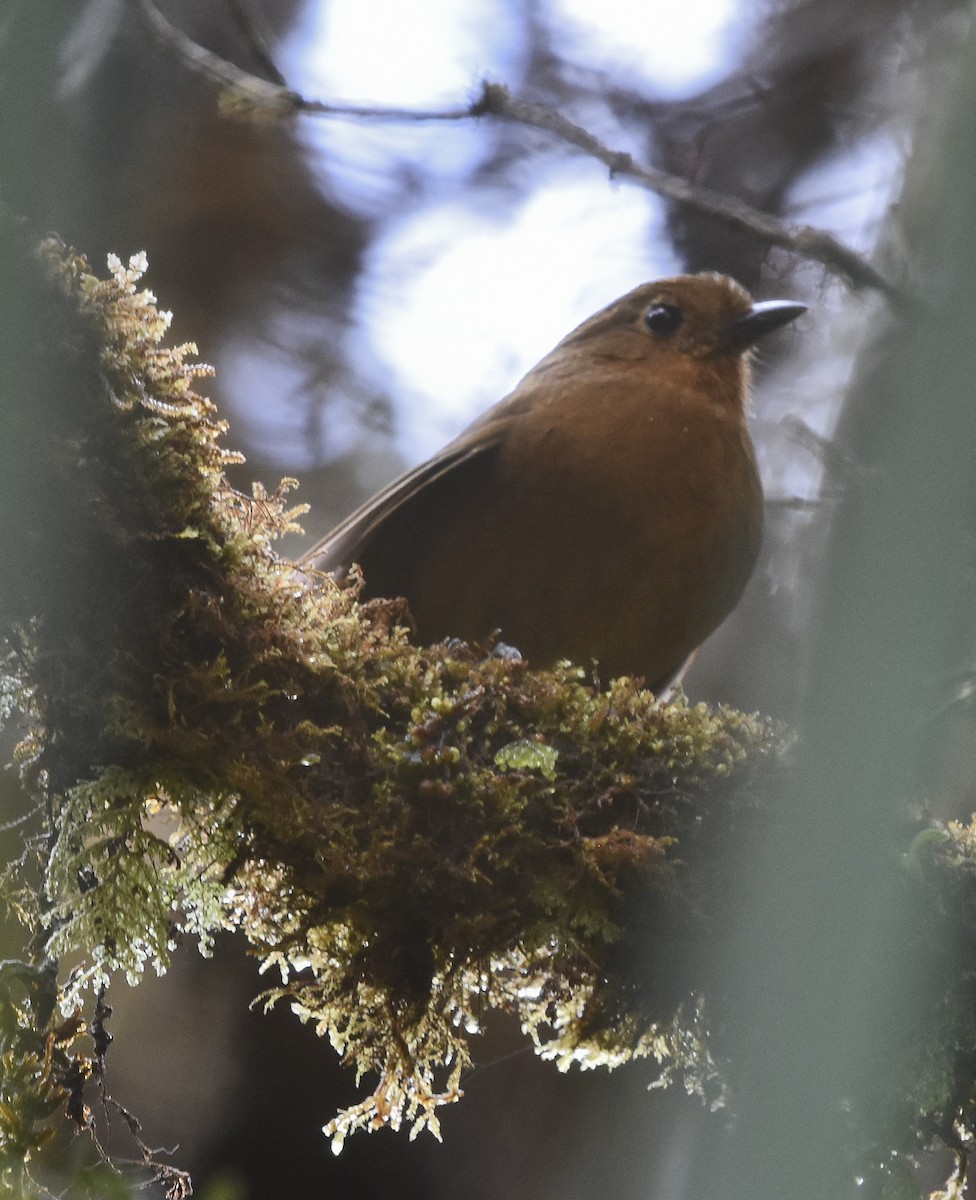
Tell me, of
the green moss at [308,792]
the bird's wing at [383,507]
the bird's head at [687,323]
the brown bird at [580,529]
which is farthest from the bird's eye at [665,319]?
the green moss at [308,792]

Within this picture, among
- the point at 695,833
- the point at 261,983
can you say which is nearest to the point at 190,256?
the point at 261,983

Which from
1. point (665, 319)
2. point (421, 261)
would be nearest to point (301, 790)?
point (665, 319)

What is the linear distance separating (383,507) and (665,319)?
713 mm

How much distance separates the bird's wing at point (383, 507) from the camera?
198cm

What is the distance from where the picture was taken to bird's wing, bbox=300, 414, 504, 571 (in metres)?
1.98

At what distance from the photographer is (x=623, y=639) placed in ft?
6.59

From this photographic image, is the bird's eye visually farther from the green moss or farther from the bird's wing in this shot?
the green moss

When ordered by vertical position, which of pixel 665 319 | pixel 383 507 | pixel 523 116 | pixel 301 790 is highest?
pixel 523 116

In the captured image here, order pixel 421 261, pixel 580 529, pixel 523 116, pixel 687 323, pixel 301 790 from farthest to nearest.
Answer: pixel 421 261 < pixel 687 323 < pixel 523 116 < pixel 580 529 < pixel 301 790

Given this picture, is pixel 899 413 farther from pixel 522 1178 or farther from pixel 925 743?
pixel 522 1178

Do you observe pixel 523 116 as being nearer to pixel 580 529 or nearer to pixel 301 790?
pixel 580 529

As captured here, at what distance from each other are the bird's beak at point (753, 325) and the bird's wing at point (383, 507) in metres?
0.55

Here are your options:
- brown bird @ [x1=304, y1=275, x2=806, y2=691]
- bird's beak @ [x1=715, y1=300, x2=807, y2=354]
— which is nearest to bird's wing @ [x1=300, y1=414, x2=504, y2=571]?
brown bird @ [x1=304, y1=275, x2=806, y2=691]

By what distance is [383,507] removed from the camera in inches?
78.3
